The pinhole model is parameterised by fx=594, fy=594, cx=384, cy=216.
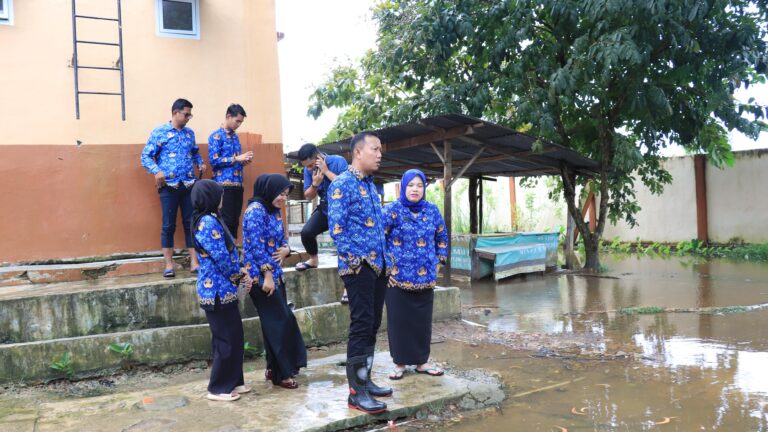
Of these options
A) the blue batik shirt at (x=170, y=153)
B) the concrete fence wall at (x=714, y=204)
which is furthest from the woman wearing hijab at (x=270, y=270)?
the concrete fence wall at (x=714, y=204)

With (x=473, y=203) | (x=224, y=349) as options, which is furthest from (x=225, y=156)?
(x=473, y=203)

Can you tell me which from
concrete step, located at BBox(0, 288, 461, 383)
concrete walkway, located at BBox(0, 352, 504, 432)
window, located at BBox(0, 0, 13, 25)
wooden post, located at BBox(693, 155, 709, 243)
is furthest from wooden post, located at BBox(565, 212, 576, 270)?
window, located at BBox(0, 0, 13, 25)

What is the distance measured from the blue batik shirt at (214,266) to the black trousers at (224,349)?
3.1 inches

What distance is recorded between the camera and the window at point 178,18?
664 centimetres

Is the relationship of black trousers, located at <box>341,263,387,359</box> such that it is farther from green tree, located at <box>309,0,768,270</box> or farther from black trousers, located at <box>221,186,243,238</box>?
green tree, located at <box>309,0,768,270</box>

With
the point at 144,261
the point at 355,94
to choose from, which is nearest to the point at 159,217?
the point at 144,261

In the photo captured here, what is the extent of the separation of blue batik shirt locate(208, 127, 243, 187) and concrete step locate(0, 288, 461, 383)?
1.56m

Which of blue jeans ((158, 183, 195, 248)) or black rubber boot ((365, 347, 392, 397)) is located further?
blue jeans ((158, 183, 195, 248))

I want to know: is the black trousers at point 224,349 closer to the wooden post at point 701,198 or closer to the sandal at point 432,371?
the sandal at point 432,371

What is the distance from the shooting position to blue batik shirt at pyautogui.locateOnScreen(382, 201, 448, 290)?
4.44 metres

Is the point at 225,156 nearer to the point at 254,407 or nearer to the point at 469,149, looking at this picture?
the point at 254,407

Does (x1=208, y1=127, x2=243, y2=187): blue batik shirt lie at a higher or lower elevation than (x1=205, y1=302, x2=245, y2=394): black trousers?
higher

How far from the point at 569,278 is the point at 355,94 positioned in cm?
596

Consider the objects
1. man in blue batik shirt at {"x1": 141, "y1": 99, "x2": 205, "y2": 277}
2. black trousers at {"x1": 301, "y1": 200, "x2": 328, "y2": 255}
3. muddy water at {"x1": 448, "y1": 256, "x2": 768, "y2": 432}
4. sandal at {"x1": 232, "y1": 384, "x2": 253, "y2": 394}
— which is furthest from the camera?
man in blue batik shirt at {"x1": 141, "y1": 99, "x2": 205, "y2": 277}
